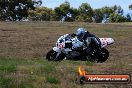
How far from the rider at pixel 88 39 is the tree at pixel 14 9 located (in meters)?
64.5

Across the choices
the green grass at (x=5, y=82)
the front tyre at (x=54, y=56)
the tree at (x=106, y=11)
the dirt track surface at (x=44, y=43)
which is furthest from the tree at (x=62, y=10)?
the green grass at (x=5, y=82)

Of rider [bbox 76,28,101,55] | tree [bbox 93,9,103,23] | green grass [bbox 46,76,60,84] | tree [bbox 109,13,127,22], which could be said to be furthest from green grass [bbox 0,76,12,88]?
tree [bbox 93,9,103,23]

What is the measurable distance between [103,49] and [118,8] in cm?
10016

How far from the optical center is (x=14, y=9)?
8712cm

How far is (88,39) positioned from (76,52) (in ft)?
2.44

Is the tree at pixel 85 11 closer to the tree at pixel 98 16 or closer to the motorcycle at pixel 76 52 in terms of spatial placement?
the tree at pixel 98 16

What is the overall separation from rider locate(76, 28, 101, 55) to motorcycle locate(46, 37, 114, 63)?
0.26 feet

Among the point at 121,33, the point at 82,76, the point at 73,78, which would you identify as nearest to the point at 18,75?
the point at 73,78

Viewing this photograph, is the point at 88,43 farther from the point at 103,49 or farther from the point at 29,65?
the point at 29,65

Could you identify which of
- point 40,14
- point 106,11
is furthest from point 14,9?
point 106,11

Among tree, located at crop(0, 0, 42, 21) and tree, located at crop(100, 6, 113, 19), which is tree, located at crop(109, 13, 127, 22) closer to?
tree, located at crop(100, 6, 113, 19)

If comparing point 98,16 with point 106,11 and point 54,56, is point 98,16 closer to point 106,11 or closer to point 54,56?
point 106,11

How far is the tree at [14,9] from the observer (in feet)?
275

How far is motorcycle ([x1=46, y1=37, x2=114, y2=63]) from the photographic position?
19047mm
